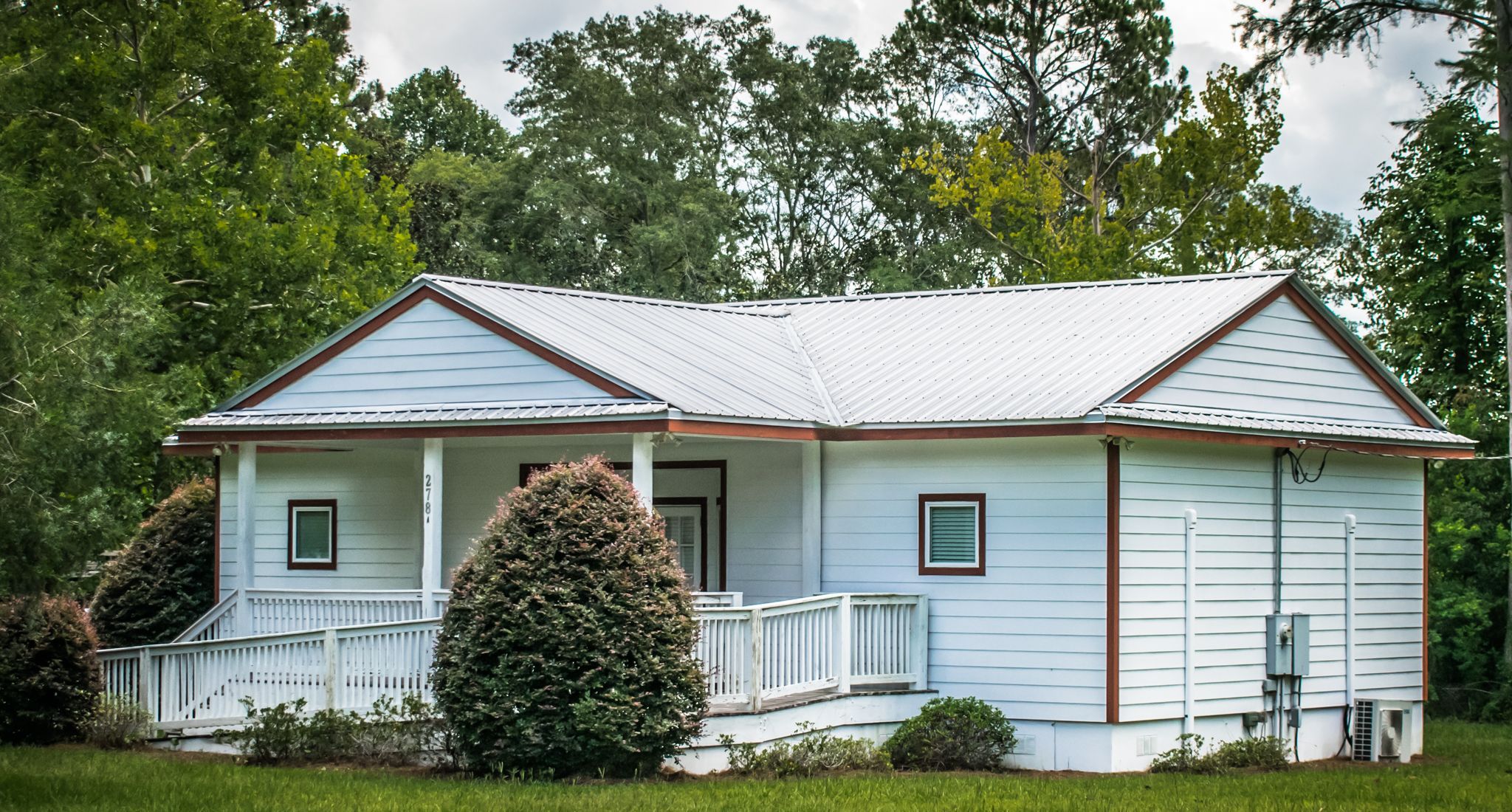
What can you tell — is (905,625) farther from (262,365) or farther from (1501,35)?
(262,365)

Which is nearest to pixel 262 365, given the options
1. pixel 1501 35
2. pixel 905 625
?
pixel 905 625

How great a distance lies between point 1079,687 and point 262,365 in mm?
19042

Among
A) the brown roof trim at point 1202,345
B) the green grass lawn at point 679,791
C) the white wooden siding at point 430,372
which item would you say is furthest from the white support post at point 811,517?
the brown roof trim at point 1202,345

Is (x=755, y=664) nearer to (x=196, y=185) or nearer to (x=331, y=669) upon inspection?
(x=331, y=669)

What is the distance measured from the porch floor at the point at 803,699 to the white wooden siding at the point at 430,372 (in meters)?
3.46

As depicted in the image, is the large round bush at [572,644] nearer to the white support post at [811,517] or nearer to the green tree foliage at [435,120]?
the white support post at [811,517]

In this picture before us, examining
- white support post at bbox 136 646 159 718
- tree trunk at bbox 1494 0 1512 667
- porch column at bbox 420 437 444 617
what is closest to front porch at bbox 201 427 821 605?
porch column at bbox 420 437 444 617

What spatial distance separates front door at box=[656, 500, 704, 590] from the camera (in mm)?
21328

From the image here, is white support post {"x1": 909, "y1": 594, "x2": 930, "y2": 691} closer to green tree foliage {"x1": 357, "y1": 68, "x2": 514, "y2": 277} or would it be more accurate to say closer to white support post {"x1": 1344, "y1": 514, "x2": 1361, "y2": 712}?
white support post {"x1": 1344, "y1": 514, "x2": 1361, "y2": 712}

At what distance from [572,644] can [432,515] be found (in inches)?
151

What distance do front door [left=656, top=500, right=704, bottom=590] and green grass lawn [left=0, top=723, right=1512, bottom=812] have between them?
4899 mm

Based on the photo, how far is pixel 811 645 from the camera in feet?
59.8

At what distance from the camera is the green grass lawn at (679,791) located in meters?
14.5

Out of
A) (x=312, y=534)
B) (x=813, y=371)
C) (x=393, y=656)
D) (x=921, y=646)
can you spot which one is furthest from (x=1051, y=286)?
(x=393, y=656)
